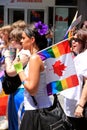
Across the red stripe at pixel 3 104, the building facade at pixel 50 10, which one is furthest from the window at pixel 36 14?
the red stripe at pixel 3 104

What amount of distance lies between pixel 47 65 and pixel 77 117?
570mm

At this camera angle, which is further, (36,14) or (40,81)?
(36,14)

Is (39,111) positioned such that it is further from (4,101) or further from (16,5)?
(16,5)

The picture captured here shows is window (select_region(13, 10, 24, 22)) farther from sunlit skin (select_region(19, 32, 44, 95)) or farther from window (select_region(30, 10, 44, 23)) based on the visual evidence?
sunlit skin (select_region(19, 32, 44, 95))

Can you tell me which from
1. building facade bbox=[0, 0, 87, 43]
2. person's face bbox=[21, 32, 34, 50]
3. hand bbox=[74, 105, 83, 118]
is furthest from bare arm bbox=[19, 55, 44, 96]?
building facade bbox=[0, 0, 87, 43]

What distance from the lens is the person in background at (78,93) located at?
371cm

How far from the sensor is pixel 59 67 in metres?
3.67

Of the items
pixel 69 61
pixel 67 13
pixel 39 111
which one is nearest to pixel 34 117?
pixel 39 111

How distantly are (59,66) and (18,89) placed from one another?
3.85ft

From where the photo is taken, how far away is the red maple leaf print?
3.67 meters

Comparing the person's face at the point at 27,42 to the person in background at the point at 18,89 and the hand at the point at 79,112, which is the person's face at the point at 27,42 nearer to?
the person in background at the point at 18,89

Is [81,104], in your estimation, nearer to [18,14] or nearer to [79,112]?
[79,112]

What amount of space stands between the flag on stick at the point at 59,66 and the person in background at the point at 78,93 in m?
0.09

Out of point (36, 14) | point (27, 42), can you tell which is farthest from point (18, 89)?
point (36, 14)
